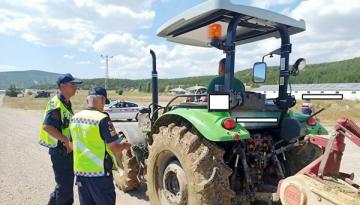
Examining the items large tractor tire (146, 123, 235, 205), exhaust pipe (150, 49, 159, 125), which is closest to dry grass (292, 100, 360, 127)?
exhaust pipe (150, 49, 159, 125)

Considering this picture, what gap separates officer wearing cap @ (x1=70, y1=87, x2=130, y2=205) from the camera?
3.76 meters

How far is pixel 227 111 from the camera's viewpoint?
404 centimetres

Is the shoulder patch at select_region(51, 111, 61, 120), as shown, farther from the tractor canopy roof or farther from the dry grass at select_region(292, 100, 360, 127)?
the dry grass at select_region(292, 100, 360, 127)

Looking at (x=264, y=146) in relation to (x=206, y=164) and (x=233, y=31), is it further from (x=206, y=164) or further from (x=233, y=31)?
(x=233, y=31)

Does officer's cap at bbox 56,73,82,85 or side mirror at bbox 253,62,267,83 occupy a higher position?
side mirror at bbox 253,62,267,83

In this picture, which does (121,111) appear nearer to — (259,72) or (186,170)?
(259,72)

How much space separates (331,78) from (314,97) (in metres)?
111

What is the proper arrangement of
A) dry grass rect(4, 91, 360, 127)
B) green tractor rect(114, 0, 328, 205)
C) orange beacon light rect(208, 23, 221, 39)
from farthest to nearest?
1. dry grass rect(4, 91, 360, 127)
2. orange beacon light rect(208, 23, 221, 39)
3. green tractor rect(114, 0, 328, 205)

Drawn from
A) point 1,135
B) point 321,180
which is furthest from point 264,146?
point 1,135

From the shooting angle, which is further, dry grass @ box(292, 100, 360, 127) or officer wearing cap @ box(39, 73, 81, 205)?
dry grass @ box(292, 100, 360, 127)

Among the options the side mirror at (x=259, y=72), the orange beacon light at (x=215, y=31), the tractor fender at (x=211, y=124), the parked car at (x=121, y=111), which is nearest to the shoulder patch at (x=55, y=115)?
the tractor fender at (x=211, y=124)

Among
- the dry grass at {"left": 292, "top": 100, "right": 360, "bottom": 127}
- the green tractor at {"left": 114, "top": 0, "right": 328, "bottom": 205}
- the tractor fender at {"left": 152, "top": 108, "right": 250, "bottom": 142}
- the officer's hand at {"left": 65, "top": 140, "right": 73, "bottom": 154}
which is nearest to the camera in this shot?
the tractor fender at {"left": 152, "top": 108, "right": 250, "bottom": 142}

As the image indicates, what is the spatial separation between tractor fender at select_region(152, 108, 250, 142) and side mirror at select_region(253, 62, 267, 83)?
0.94 m

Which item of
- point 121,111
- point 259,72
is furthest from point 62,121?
point 121,111
